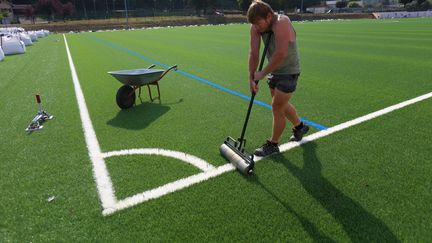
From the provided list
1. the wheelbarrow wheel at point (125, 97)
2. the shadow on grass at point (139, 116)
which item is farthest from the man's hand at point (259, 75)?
the wheelbarrow wheel at point (125, 97)

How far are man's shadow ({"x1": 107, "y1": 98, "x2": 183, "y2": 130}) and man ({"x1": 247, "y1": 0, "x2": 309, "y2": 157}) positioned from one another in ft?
7.24

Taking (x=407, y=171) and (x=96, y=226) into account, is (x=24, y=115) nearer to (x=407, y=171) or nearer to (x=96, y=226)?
(x=96, y=226)

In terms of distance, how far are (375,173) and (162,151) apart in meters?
2.55

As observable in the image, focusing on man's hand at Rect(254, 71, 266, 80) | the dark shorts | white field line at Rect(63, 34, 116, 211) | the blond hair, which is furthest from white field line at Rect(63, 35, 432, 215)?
the blond hair

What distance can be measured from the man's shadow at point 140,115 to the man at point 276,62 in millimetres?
2208

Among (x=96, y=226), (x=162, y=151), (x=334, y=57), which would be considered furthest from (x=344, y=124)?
(x=334, y=57)

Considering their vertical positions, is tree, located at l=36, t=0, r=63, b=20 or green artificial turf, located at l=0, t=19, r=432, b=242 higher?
tree, located at l=36, t=0, r=63, b=20

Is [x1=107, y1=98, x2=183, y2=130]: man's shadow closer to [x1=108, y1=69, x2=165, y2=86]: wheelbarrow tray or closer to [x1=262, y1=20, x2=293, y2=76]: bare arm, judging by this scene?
[x1=108, y1=69, x2=165, y2=86]: wheelbarrow tray

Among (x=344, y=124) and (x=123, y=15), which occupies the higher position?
(x=123, y=15)

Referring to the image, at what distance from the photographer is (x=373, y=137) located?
4191 mm

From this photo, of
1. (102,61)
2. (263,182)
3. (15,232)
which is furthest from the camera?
(102,61)

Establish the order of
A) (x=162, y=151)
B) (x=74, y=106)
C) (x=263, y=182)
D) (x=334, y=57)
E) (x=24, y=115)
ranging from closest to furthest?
(x=263, y=182) → (x=162, y=151) → (x=24, y=115) → (x=74, y=106) → (x=334, y=57)

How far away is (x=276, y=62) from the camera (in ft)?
10.3

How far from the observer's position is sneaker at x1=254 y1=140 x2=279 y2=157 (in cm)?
380
